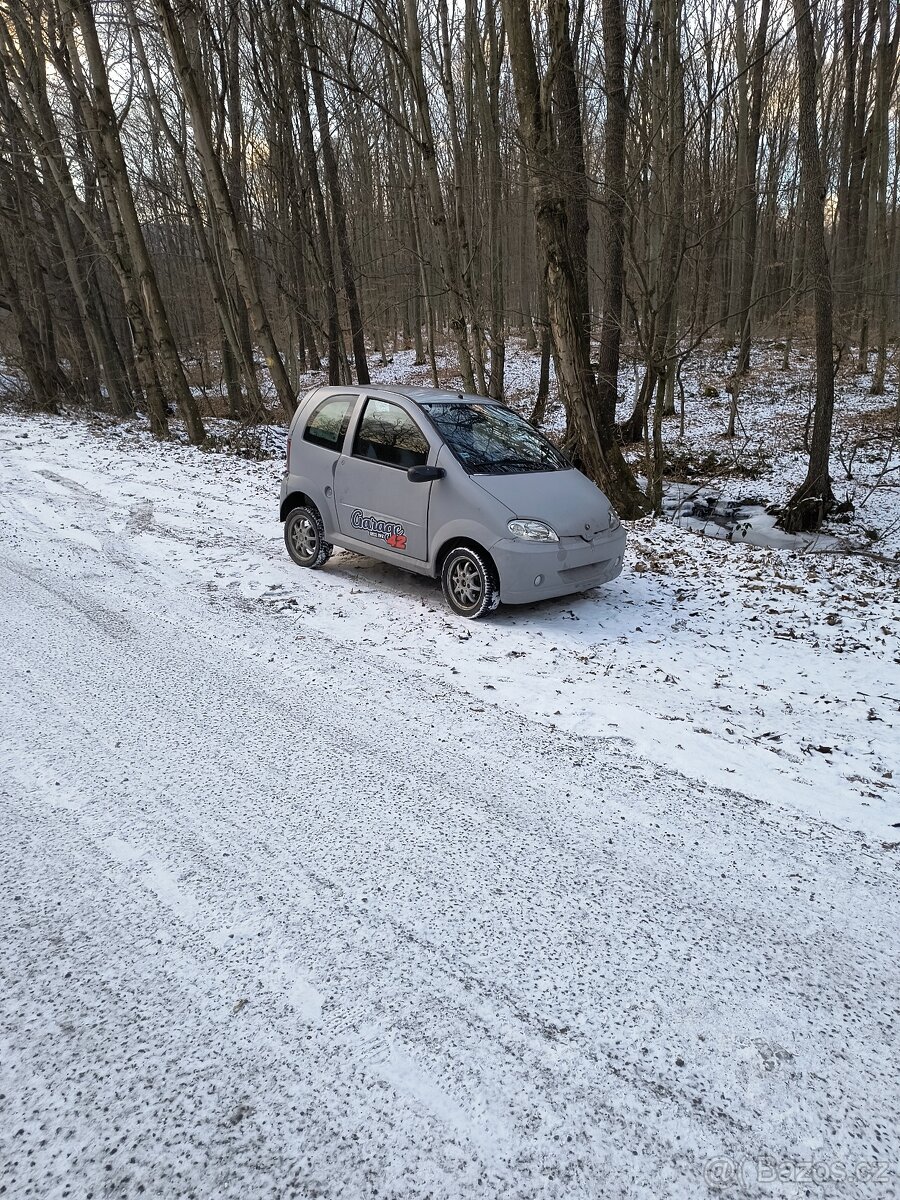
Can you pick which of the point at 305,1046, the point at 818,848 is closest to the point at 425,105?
the point at 818,848

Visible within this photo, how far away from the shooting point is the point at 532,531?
593 centimetres

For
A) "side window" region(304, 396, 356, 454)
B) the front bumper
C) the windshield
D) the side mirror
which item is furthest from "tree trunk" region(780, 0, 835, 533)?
"side window" region(304, 396, 356, 454)

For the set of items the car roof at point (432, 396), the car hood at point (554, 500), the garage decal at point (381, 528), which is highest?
the car roof at point (432, 396)

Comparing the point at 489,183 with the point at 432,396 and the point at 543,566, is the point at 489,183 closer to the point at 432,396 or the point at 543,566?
the point at 432,396

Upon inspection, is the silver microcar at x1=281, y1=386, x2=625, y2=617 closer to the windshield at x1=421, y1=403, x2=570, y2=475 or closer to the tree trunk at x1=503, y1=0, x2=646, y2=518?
the windshield at x1=421, y1=403, x2=570, y2=475

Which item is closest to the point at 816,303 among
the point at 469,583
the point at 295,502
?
the point at 469,583

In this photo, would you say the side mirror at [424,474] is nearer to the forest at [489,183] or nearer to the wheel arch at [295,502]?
the wheel arch at [295,502]

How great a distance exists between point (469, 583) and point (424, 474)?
1.05 metres

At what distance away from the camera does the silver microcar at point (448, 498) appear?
5961 mm

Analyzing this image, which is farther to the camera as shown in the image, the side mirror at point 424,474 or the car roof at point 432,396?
the car roof at point 432,396

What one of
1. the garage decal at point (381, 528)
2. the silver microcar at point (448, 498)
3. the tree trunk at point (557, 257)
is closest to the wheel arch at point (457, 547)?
the silver microcar at point (448, 498)

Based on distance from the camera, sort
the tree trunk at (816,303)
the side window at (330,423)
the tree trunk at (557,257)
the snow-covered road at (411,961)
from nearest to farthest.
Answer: the snow-covered road at (411,961)
the side window at (330,423)
the tree trunk at (557,257)
the tree trunk at (816,303)

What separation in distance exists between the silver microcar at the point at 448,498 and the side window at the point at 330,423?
1cm

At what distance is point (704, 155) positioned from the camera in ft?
37.9
